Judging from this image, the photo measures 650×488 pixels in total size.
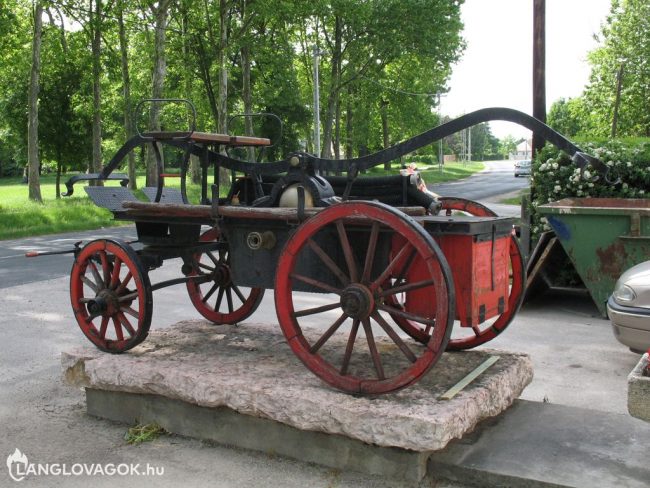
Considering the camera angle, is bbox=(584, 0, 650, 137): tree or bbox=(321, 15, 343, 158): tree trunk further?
bbox=(321, 15, 343, 158): tree trunk

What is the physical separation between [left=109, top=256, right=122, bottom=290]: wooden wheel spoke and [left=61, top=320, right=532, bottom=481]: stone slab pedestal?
47cm

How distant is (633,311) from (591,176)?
353 cm

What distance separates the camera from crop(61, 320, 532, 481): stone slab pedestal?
3594 millimetres

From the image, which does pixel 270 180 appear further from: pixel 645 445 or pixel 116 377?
pixel 645 445

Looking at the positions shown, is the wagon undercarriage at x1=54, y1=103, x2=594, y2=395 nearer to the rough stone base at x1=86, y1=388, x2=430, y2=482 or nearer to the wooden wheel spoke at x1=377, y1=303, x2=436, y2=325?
the wooden wheel spoke at x1=377, y1=303, x2=436, y2=325

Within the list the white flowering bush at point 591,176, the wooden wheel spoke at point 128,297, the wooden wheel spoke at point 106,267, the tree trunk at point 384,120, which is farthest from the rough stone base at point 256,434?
the tree trunk at point 384,120

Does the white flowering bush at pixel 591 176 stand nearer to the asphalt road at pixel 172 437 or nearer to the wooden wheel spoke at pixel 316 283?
the asphalt road at pixel 172 437

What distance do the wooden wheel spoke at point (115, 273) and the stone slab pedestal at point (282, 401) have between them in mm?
472

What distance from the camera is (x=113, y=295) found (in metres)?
4.87

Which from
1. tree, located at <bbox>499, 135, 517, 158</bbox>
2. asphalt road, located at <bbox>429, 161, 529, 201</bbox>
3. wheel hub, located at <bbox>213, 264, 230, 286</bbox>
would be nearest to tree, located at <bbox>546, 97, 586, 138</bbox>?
asphalt road, located at <bbox>429, 161, 529, 201</bbox>

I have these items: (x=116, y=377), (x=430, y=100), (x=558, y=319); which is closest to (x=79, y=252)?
(x=116, y=377)

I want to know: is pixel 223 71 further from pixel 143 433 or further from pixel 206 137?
pixel 143 433

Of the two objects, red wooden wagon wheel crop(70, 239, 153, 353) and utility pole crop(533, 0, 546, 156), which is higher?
utility pole crop(533, 0, 546, 156)

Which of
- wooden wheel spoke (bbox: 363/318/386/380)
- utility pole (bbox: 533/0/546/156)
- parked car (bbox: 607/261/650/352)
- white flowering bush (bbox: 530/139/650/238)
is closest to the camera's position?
wooden wheel spoke (bbox: 363/318/386/380)
